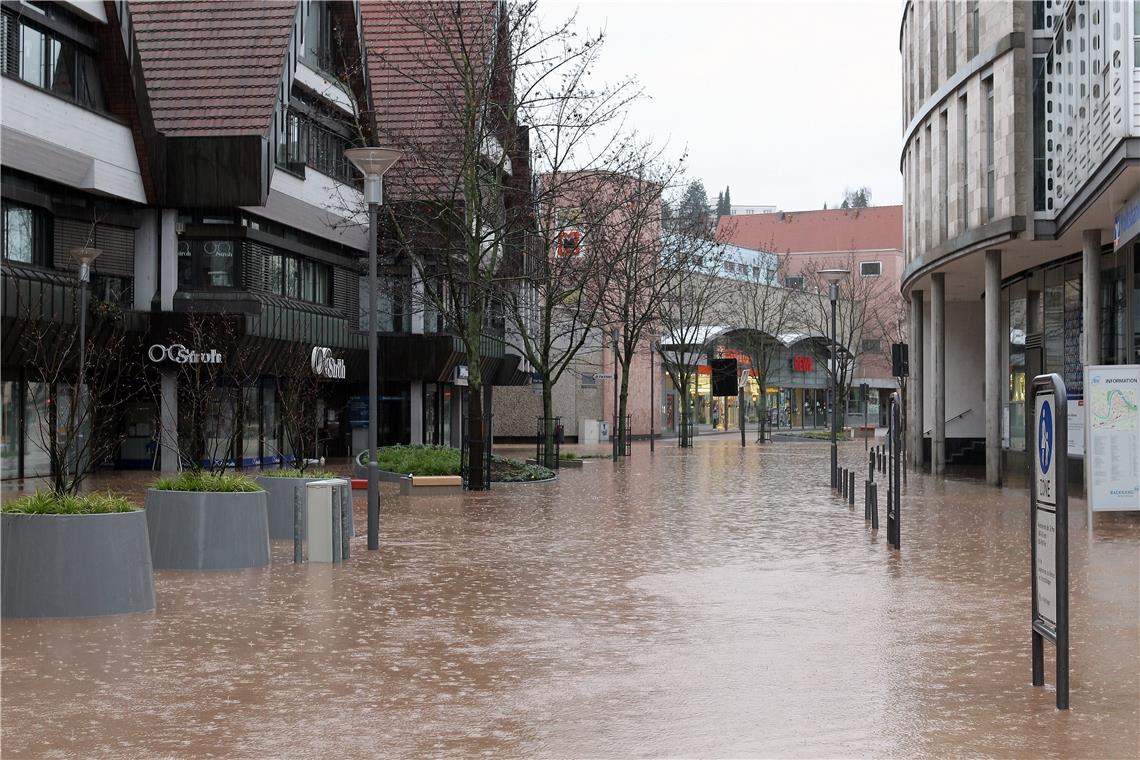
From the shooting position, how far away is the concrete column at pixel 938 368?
36281 mm

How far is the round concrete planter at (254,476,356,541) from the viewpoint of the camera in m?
18.6

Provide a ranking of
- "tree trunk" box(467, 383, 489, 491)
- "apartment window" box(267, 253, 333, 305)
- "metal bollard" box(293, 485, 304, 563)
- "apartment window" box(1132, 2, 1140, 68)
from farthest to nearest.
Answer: "apartment window" box(267, 253, 333, 305), "tree trunk" box(467, 383, 489, 491), "apartment window" box(1132, 2, 1140, 68), "metal bollard" box(293, 485, 304, 563)

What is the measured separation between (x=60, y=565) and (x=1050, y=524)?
25.5 feet

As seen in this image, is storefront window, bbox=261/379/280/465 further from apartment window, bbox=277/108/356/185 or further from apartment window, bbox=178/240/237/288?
apartment window, bbox=277/108/356/185

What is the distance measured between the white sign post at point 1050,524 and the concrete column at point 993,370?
75.6 feet

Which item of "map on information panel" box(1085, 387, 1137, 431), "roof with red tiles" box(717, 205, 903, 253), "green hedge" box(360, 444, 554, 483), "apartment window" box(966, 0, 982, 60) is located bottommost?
"green hedge" box(360, 444, 554, 483)

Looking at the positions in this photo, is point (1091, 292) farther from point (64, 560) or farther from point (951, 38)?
point (64, 560)

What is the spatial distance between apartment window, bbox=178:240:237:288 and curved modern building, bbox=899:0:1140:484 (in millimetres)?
18573

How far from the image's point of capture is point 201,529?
14836 mm

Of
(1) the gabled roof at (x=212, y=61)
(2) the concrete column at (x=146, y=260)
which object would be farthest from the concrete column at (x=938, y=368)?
(2) the concrete column at (x=146, y=260)

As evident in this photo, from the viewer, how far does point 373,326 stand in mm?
18625

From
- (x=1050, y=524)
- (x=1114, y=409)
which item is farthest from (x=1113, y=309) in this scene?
(x=1050, y=524)

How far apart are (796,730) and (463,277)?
26.1m

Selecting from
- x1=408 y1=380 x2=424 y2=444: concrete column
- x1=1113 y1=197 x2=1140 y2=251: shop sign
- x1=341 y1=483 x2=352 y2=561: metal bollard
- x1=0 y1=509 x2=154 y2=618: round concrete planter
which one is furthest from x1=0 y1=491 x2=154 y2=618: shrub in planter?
x1=408 y1=380 x2=424 y2=444: concrete column
